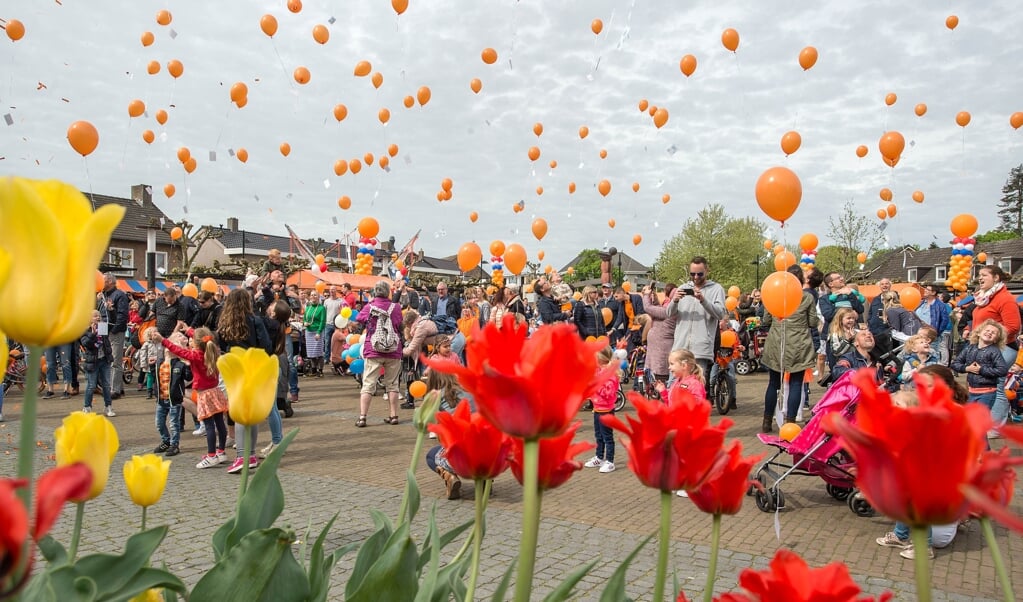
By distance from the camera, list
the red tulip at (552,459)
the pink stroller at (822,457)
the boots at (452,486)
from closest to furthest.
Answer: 1. the red tulip at (552,459)
2. the pink stroller at (822,457)
3. the boots at (452,486)

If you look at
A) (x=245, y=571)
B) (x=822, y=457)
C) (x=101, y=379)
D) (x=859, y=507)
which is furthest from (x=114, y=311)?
(x=245, y=571)

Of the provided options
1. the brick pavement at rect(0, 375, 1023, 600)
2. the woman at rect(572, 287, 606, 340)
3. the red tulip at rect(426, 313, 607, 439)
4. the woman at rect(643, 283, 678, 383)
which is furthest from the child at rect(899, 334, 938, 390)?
the red tulip at rect(426, 313, 607, 439)

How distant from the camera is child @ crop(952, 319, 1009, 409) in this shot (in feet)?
25.0

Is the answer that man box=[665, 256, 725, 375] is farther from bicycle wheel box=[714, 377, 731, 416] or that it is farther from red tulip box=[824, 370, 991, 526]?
red tulip box=[824, 370, 991, 526]

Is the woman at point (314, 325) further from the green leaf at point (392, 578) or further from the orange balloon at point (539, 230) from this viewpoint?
the green leaf at point (392, 578)

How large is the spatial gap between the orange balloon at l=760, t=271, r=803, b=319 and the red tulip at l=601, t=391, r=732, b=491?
678 centimetres

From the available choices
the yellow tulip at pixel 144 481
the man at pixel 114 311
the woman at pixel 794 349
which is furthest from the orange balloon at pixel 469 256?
the yellow tulip at pixel 144 481

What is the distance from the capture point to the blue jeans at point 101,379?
32.5 ft

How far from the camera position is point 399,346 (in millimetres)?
9727

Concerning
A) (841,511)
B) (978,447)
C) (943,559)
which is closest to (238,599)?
(978,447)

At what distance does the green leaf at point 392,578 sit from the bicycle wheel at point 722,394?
9.43 m

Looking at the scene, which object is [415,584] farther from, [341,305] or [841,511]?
[341,305]

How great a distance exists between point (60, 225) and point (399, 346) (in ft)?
30.0

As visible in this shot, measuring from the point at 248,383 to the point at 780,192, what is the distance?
19.4 ft
